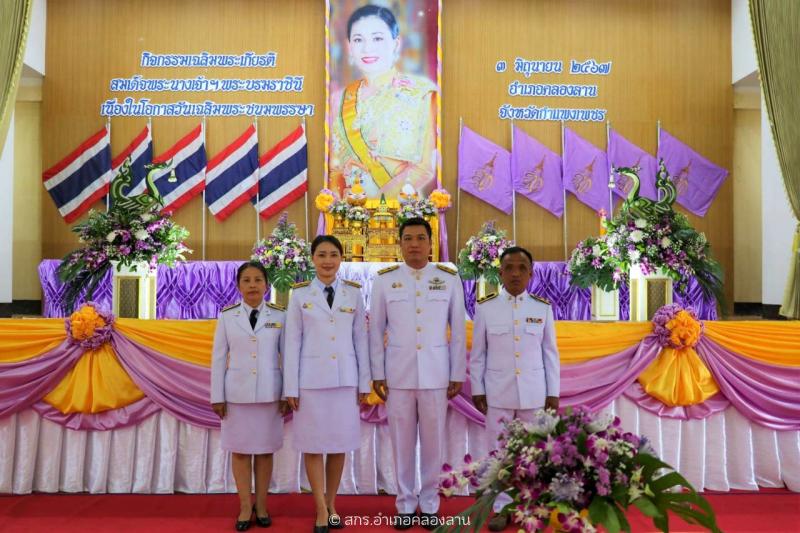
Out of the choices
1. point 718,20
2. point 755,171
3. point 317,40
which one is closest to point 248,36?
point 317,40

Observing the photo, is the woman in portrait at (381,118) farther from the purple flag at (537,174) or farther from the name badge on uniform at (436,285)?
the name badge on uniform at (436,285)

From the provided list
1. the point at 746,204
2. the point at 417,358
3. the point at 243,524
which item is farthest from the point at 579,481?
the point at 746,204

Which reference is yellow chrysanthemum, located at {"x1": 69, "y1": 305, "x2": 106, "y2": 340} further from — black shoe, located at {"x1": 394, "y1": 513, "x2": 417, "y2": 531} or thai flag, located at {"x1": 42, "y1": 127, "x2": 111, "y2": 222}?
thai flag, located at {"x1": 42, "y1": 127, "x2": 111, "y2": 222}

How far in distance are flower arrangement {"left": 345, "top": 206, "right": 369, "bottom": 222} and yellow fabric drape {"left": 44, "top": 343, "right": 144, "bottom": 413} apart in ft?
14.6

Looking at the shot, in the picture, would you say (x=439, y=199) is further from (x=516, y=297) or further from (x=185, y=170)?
(x=516, y=297)

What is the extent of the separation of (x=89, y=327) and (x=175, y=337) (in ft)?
1.43

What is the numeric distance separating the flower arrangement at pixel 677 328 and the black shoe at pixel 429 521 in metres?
1.60

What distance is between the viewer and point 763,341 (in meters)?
3.98

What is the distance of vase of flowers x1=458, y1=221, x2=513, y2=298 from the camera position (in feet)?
20.0

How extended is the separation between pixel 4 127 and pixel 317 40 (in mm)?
4660

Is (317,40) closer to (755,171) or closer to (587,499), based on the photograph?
(755,171)

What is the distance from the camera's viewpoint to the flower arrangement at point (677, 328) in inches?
150

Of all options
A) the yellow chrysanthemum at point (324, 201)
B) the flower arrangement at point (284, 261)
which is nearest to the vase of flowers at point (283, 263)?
the flower arrangement at point (284, 261)

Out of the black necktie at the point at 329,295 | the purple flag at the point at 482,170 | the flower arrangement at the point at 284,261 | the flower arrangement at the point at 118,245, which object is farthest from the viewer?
the purple flag at the point at 482,170
